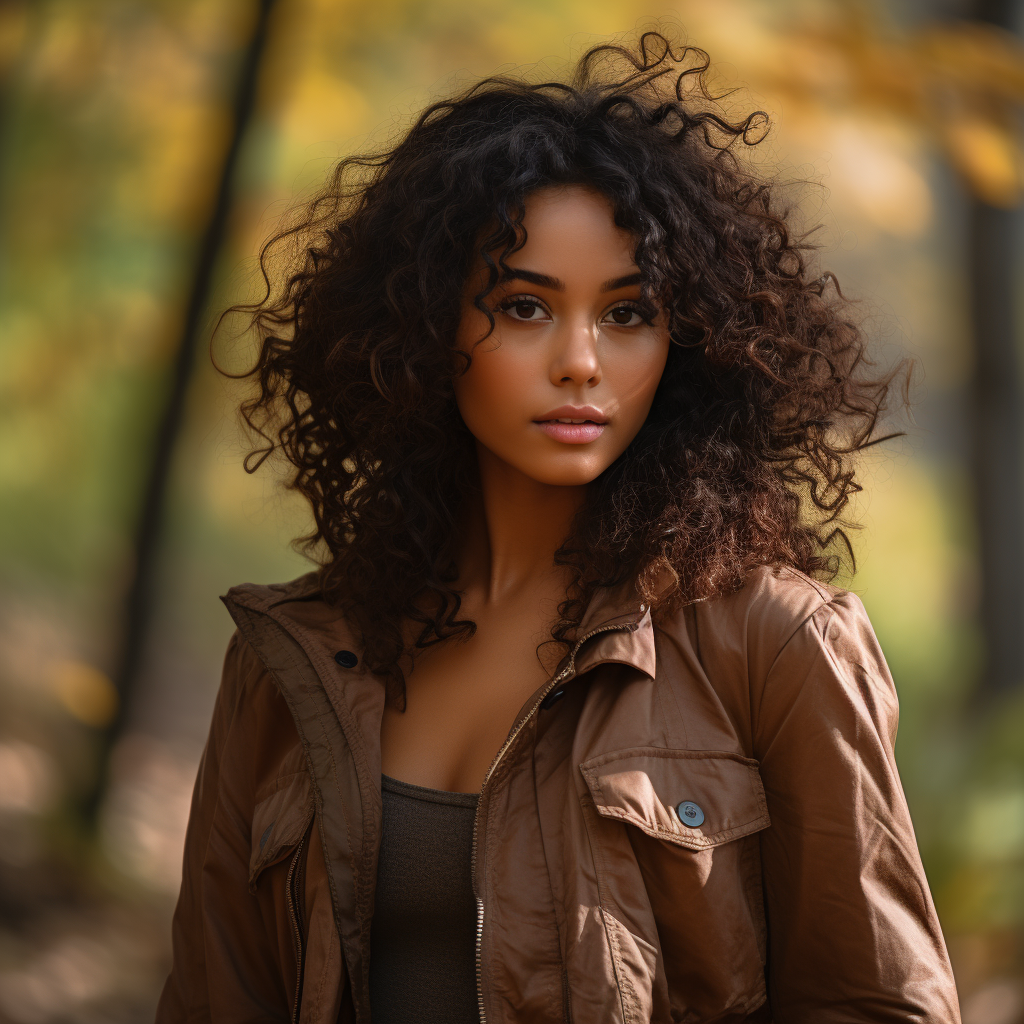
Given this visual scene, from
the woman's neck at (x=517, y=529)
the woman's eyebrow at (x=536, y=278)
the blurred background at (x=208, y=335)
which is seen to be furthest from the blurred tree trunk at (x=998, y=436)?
the woman's eyebrow at (x=536, y=278)

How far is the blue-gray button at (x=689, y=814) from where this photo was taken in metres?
1.33

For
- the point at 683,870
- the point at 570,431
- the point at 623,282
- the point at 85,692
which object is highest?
the point at 623,282

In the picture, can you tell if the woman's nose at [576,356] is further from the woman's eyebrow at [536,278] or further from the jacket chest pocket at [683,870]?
the jacket chest pocket at [683,870]

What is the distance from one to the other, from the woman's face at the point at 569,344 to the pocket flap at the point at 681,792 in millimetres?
406

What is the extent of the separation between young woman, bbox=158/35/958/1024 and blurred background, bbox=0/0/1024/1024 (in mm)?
2233

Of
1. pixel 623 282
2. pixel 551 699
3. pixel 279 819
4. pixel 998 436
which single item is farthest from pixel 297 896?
pixel 998 436

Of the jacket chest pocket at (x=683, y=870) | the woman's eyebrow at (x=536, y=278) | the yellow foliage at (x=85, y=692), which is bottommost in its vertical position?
the yellow foliage at (x=85, y=692)

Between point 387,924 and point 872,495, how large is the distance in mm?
2833

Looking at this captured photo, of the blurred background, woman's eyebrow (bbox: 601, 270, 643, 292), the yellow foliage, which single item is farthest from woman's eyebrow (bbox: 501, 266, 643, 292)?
the yellow foliage

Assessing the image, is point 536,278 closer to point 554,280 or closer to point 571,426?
point 554,280

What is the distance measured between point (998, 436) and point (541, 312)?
9.78ft

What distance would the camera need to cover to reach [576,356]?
4.77 feet

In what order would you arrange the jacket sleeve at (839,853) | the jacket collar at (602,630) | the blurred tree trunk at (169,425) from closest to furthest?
the jacket sleeve at (839,853) → the jacket collar at (602,630) → the blurred tree trunk at (169,425)

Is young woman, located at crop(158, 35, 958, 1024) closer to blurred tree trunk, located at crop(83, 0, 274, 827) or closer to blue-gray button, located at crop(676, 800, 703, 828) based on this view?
blue-gray button, located at crop(676, 800, 703, 828)
